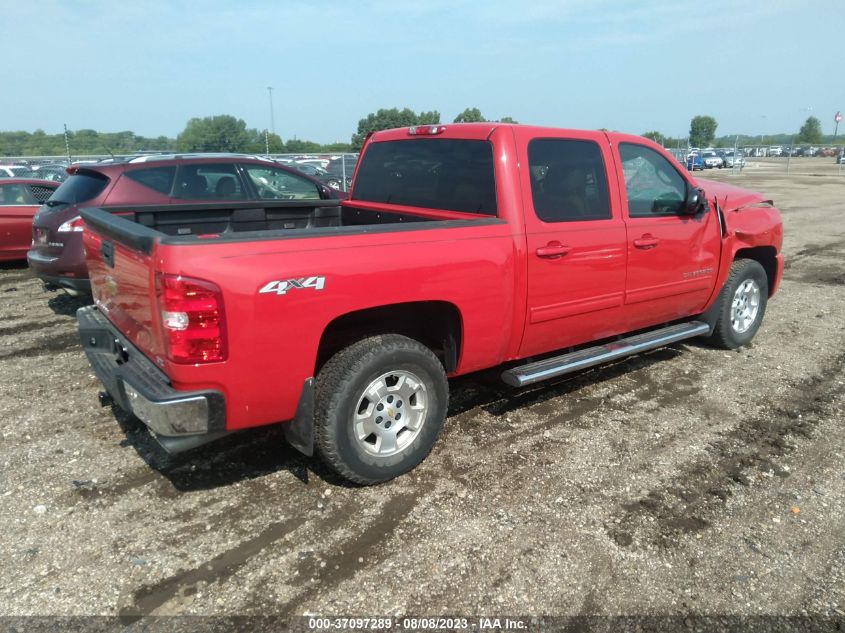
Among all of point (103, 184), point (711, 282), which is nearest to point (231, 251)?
point (711, 282)

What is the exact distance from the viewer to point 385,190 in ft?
15.6

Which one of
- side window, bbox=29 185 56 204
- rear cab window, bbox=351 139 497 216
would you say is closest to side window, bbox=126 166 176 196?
rear cab window, bbox=351 139 497 216

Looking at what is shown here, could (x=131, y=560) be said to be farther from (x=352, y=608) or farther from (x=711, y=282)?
(x=711, y=282)

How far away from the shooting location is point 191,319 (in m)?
2.75

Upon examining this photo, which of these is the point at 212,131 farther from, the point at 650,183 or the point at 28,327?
the point at 650,183

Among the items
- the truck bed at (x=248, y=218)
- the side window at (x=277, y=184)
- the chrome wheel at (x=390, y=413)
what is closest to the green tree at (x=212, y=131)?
the side window at (x=277, y=184)

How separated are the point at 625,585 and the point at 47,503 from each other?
2.93 metres

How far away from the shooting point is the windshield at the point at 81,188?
6.79m

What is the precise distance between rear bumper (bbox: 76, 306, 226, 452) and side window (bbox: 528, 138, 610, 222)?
2.22 m

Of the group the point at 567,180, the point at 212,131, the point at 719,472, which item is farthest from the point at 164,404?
the point at 212,131

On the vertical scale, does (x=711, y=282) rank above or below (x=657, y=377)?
above

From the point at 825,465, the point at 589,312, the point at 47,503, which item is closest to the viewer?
the point at 47,503

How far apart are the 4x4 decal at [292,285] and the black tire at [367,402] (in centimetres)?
46

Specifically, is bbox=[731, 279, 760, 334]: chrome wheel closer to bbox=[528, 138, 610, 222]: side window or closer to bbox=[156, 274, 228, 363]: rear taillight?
bbox=[528, 138, 610, 222]: side window
